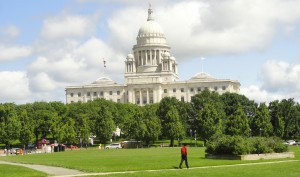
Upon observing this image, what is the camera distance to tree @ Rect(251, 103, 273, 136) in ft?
369

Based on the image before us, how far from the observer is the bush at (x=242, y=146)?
160 ft

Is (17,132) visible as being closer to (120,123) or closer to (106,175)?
(120,123)

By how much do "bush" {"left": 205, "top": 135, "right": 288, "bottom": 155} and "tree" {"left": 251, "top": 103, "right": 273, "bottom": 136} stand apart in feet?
198

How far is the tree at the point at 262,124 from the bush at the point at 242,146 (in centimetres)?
6021

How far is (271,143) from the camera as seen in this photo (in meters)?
51.9

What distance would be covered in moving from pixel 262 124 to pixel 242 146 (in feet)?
215

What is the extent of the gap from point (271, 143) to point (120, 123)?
95736 millimetres

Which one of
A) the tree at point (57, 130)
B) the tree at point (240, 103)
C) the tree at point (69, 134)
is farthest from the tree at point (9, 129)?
the tree at point (240, 103)

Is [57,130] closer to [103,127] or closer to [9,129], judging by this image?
[9,129]

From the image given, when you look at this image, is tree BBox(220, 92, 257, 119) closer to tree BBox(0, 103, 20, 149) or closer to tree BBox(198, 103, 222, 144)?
tree BBox(198, 103, 222, 144)

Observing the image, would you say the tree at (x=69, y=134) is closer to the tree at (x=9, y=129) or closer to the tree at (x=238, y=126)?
the tree at (x=9, y=129)

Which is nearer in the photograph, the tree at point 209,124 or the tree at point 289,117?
the tree at point 209,124

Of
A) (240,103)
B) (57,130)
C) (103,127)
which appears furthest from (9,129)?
(240,103)

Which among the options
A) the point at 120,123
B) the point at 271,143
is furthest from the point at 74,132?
the point at 271,143
